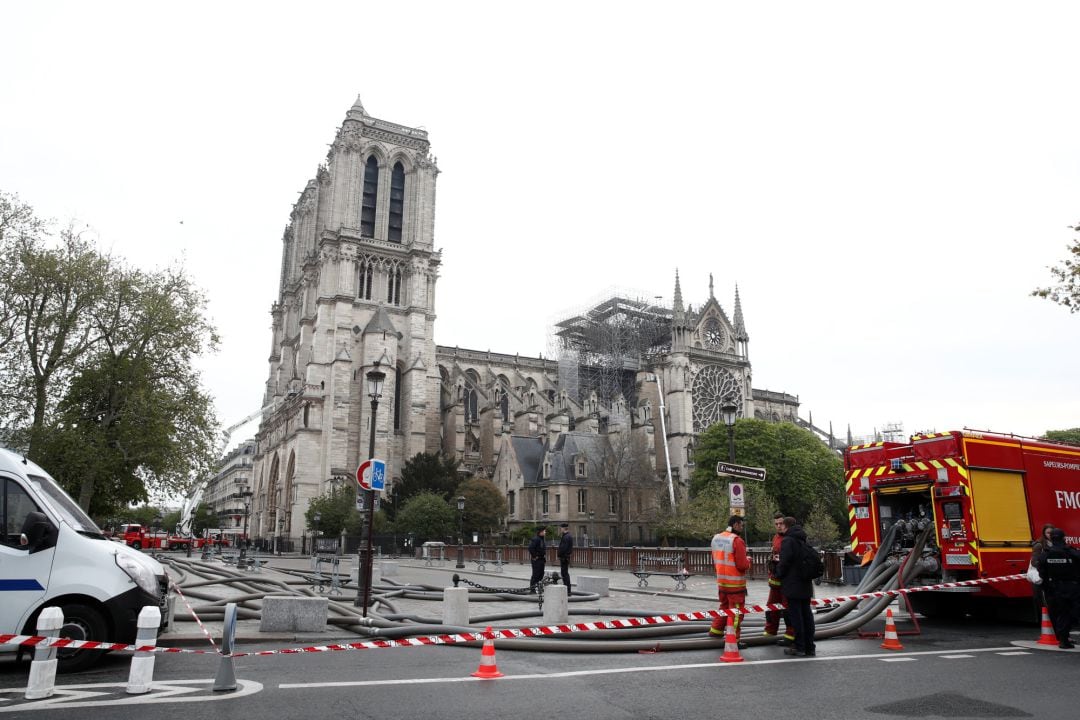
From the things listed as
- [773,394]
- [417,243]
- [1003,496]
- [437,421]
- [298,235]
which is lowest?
[1003,496]

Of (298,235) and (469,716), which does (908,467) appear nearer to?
(469,716)

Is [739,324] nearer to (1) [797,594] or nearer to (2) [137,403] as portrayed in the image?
(2) [137,403]

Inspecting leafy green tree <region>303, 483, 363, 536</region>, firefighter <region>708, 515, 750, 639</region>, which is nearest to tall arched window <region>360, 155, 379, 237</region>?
leafy green tree <region>303, 483, 363, 536</region>

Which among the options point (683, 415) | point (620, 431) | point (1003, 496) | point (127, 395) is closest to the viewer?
point (1003, 496)

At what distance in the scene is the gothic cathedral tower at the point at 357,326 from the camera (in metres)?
58.3

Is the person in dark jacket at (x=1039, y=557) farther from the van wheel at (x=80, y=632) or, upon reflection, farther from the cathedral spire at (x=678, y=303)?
the cathedral spire at (x=678, y=303)

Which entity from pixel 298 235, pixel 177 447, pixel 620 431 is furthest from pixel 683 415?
pixel 177 447

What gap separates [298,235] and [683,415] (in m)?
42.1

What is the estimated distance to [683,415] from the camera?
231 feet

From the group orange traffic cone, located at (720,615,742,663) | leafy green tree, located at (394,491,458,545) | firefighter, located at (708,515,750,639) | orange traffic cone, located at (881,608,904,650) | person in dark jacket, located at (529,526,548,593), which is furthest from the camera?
leafy green tree, located at (394,491,458,545)

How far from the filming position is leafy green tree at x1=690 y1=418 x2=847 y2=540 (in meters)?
55.2

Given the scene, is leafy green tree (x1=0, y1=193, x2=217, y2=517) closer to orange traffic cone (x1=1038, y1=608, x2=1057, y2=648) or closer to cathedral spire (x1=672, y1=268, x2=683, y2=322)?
orange traffic cone (x1=1038, y1=608, x2=1057, y2=648)

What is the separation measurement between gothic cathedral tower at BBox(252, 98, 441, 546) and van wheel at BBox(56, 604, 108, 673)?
47962 millimetres

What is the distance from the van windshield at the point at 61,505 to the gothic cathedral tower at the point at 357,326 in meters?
46.8
